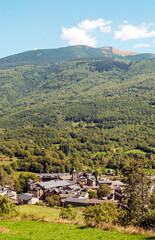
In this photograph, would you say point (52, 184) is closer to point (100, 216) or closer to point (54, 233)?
point (100, 216)

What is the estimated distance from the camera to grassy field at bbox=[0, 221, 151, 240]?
17.6 meters

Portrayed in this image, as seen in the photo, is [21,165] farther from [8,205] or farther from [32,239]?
[32,239]

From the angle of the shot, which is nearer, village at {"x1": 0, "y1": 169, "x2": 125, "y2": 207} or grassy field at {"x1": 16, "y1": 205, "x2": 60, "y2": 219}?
grassy field at {"x1": 16, "y1": 205, "x2": 60, "y2": 219}

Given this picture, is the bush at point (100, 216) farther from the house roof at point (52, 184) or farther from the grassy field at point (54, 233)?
the house roof at point (52, 184)

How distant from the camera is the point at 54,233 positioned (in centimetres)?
1930

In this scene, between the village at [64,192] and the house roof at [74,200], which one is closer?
the house roof at [74,200]

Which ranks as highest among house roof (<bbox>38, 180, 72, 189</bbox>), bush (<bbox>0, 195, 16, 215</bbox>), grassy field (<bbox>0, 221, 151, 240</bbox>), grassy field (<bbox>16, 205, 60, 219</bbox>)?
grassy field (<bbox>0, 221, 151, 240</bbox>)

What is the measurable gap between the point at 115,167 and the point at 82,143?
54.9 m

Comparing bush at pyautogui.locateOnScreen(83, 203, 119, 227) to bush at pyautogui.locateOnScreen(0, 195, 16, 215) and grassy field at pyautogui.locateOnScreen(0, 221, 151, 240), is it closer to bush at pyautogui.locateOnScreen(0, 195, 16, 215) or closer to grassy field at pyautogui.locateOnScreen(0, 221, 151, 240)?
grassy field at pyautogui.locateOnScreen(0, 221, 151, 240)

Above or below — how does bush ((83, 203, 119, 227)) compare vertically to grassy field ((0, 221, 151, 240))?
below

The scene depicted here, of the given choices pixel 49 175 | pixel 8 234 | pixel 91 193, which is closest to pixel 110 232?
pixel 8 234

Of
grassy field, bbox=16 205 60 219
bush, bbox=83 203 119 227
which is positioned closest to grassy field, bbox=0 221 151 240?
bush, bbox=83 203 119 227

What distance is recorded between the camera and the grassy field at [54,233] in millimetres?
17638

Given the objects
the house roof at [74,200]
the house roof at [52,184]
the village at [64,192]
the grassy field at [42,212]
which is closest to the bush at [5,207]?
the grassy field at [42,212]
